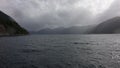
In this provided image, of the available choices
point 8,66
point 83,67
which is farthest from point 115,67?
point 8,66

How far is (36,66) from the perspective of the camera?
2312 centimetres

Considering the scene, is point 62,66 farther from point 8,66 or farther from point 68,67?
point 8,66

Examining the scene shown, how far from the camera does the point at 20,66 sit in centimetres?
2311

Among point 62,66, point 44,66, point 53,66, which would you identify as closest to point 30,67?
point 44,66

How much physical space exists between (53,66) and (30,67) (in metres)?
4.55

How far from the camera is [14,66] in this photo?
75.7 ft

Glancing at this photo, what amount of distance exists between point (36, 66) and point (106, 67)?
45.7 ft

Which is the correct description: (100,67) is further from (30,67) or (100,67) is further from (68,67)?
(30,67)

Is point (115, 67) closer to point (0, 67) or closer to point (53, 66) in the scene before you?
point (53, 66)

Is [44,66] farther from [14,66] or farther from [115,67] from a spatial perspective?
[115,67]

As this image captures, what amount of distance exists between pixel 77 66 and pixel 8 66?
45.7ft

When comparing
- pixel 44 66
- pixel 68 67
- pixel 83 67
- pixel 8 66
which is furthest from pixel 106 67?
pixel 8 66

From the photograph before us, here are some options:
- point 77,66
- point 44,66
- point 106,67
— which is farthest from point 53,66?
point 106,67

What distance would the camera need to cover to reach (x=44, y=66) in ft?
75.7
